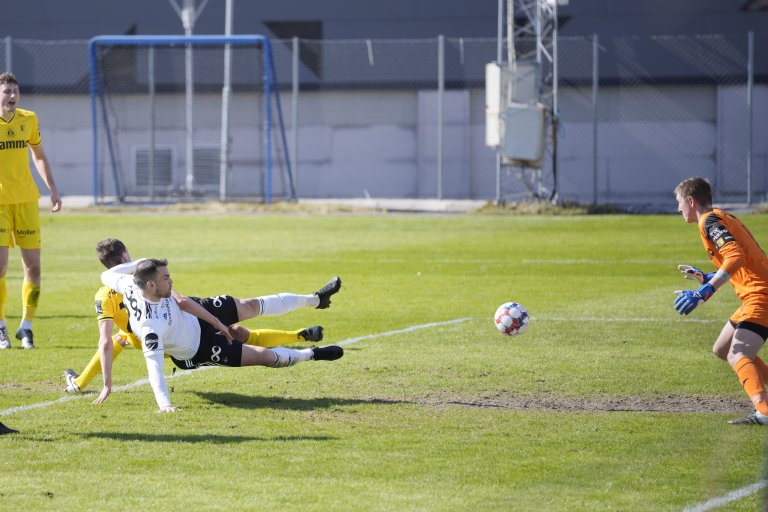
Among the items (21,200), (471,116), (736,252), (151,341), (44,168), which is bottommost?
(151,341)

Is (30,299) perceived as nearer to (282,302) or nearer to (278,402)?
(282,302)

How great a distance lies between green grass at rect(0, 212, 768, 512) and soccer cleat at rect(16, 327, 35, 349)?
11cm

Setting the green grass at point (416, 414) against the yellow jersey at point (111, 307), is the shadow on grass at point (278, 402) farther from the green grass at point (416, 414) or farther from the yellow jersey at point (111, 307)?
the yellow jersey at point (111, 307)

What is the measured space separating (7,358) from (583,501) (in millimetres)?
6162

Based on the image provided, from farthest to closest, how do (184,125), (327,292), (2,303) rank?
(184,125) < (2,303) < (327,292)

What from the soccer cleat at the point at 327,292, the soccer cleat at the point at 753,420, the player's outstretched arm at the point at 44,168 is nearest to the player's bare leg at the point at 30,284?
the player's outstretched arm at the point at 44,168

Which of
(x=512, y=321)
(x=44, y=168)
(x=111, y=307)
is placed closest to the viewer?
(x=111, y=307)

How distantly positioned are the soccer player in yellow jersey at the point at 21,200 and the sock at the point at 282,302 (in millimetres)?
2846

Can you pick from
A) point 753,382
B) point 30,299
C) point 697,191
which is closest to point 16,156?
point 30,299

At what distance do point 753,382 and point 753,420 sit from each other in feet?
0.80

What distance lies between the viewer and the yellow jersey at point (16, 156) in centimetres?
1110

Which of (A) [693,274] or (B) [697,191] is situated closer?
(B) [697,191]

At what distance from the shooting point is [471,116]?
103ft

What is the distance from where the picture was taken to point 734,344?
768 centimetres
